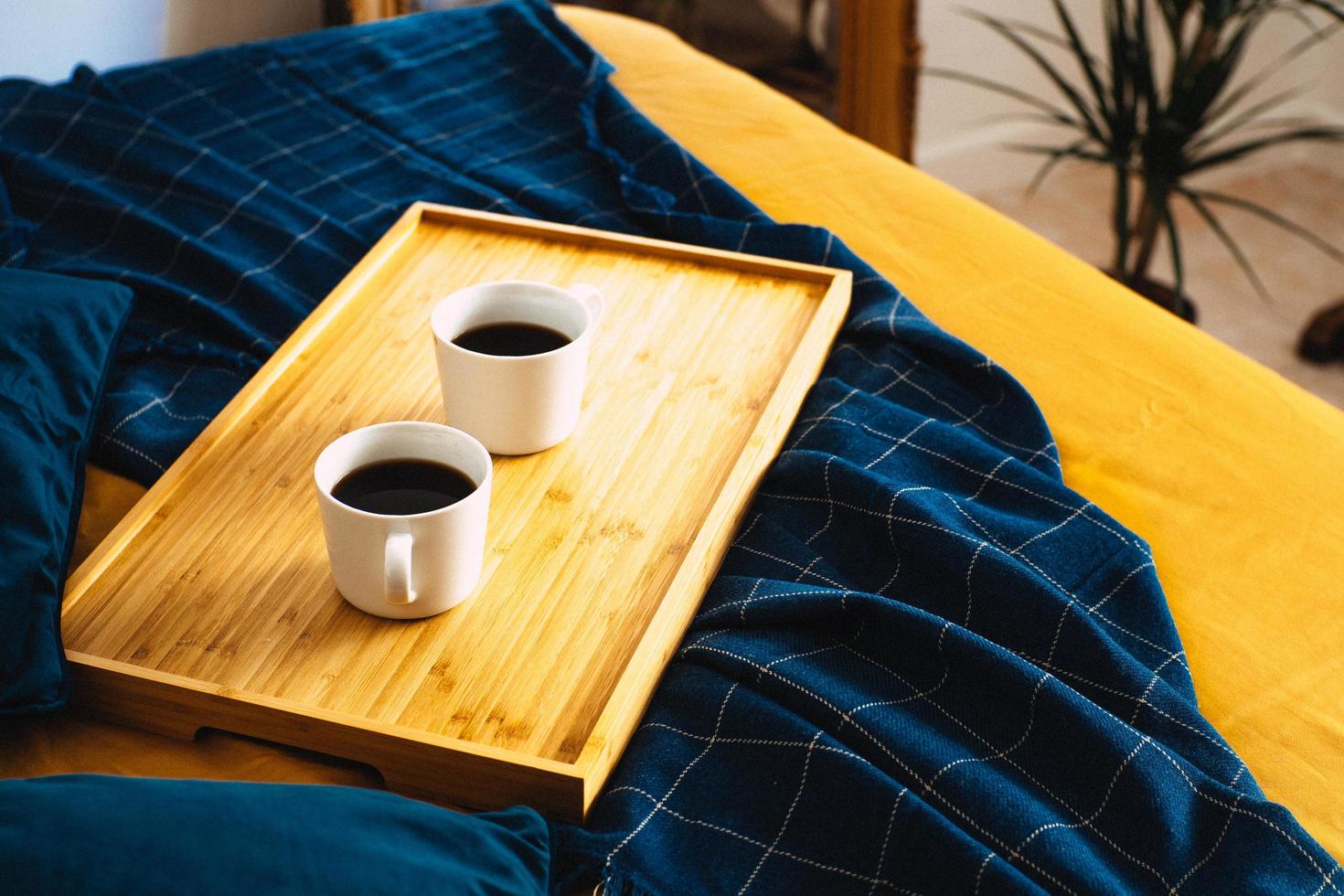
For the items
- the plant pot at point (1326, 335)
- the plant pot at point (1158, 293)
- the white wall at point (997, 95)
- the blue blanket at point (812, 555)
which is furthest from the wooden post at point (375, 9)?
the plant pot at point (1326, 335)

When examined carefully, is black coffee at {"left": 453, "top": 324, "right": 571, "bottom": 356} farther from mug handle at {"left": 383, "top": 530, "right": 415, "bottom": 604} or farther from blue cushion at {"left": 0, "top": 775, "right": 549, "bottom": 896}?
blue cushion at {"left": 0, "top": 775, "right": 549, "bottom": 896}

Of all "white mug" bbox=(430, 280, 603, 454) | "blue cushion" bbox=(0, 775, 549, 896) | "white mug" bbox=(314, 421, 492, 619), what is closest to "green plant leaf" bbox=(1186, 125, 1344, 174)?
"white mug" bbox=(430, 280, 603, 454)

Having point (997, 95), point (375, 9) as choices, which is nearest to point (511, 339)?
point (375, 9)

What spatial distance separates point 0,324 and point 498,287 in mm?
374

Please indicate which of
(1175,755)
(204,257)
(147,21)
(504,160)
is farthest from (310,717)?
(147,21)

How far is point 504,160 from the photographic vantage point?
4.65 feet

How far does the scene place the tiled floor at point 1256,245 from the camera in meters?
2.61

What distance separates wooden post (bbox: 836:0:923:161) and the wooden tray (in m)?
1.45

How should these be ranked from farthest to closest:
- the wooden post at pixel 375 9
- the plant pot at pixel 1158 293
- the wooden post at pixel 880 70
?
1. the wooden post at pixel 880 70
2. the plant pot at pixel 1158 293
3. the wooden post at pixel 375 9

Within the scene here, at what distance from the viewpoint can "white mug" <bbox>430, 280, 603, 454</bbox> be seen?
84 centimetres

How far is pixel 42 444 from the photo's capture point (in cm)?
87

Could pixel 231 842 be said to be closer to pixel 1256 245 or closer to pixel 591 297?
pixel 591 297

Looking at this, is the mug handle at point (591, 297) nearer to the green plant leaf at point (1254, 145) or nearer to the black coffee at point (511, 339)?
the black coffee at point (511, 339)

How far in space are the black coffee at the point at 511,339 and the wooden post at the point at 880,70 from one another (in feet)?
5.66
